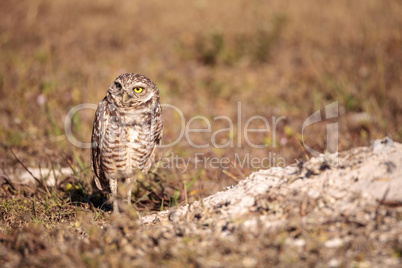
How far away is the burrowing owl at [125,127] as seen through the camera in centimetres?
322

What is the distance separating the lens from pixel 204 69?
7.18m

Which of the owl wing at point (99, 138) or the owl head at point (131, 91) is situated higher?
the owl head at point (131, 91)

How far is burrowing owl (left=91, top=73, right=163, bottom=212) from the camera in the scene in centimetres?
322

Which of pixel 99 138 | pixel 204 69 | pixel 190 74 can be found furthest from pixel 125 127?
pixel 204 69

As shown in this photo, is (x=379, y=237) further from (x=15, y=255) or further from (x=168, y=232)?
(x=15, y=255)

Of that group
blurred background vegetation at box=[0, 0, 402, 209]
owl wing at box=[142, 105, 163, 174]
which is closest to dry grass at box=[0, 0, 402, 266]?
blurred background vegetation at box=[0, 0, 402, 209]

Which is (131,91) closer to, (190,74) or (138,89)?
(138,89)

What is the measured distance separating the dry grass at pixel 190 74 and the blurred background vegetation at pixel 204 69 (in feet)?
0.08

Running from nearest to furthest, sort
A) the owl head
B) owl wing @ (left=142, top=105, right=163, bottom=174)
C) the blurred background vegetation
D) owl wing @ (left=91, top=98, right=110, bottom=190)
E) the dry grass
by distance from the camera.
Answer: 1. the owl head
2. owl wing @ (left=91, top=98, right=110, bottom=190)
3. owl wing @ (left=142, top=105, right=163, bottom=174)
4. the dry grass
5. the blurred background vegetation

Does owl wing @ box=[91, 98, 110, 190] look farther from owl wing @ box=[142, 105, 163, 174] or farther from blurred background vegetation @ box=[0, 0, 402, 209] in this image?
owl wing @ box=[142, 105, 163, 174]

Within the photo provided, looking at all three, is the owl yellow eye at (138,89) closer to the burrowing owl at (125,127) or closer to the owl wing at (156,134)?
the burrowing owl at (125,127)

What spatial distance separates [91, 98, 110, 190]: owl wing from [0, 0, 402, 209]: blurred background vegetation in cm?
32

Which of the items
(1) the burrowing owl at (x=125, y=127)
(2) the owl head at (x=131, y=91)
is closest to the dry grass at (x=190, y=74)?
(1) the burrowing owl at (x=125, y=127)

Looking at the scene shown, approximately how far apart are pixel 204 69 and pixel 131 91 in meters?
4.16
